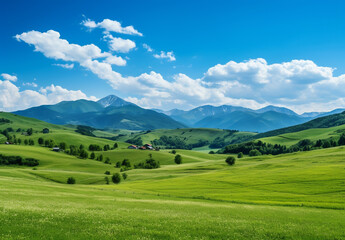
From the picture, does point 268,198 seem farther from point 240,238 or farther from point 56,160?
point 56,160

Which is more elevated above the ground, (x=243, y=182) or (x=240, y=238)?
(x=240, y=238)

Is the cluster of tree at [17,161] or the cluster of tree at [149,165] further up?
the cluster of tree at [17,161]

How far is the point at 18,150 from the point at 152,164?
312 feet

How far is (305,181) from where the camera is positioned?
198ft

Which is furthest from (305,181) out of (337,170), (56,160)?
(56,160)

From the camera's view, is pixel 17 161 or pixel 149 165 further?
pixel 149 165

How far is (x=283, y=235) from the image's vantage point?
18.1 m

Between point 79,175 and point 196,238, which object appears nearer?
point 196,238

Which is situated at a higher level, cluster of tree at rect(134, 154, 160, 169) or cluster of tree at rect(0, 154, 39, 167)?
cluster of tree at rect(0, 154, 39, 167)

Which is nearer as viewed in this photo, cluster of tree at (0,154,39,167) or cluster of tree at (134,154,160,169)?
cluster of tree at (0,154,39,167)

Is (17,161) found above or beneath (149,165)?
above

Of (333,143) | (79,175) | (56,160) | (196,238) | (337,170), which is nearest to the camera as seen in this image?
A: (196,238)

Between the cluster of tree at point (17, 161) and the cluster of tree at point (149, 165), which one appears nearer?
the cluster of tree at point (17, 161)

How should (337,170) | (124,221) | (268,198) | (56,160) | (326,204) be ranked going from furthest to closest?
(56,160) < (337,170) < (268,198) < (326,204) < (124,221)
